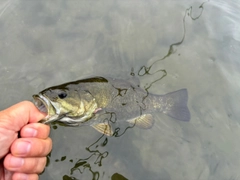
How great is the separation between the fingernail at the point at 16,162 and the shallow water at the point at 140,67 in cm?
78

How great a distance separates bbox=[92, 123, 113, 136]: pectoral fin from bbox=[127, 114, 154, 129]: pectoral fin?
1.11 ft

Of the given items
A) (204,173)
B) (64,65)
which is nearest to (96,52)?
(64,65)

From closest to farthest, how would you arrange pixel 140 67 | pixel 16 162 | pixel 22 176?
pixel 16 162, pixel 22 176, pixel 140 67

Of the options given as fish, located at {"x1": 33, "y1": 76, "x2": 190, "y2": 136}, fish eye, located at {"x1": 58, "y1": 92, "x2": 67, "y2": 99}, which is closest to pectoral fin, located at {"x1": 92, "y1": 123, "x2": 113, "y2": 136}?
fish, located at {"x1": 33, "y1": 76, "x2": 190, "y2": 136}

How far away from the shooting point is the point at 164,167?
3512 millimetres

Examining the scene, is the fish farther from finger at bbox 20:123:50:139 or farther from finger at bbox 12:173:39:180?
finger at bbox 12:173:39:180

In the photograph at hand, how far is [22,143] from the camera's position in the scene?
98.9 inches

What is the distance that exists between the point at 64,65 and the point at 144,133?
5.17 ft

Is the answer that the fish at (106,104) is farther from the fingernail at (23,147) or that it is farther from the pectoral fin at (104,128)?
the fingernail at (23,147)

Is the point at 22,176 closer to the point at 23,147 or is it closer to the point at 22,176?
the point at 22,176

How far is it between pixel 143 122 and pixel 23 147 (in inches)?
67.9

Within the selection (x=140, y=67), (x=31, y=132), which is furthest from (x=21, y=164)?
(x=140, y=67)

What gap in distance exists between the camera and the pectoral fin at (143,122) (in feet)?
12.2

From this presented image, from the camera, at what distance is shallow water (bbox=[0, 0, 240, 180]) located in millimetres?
3490
